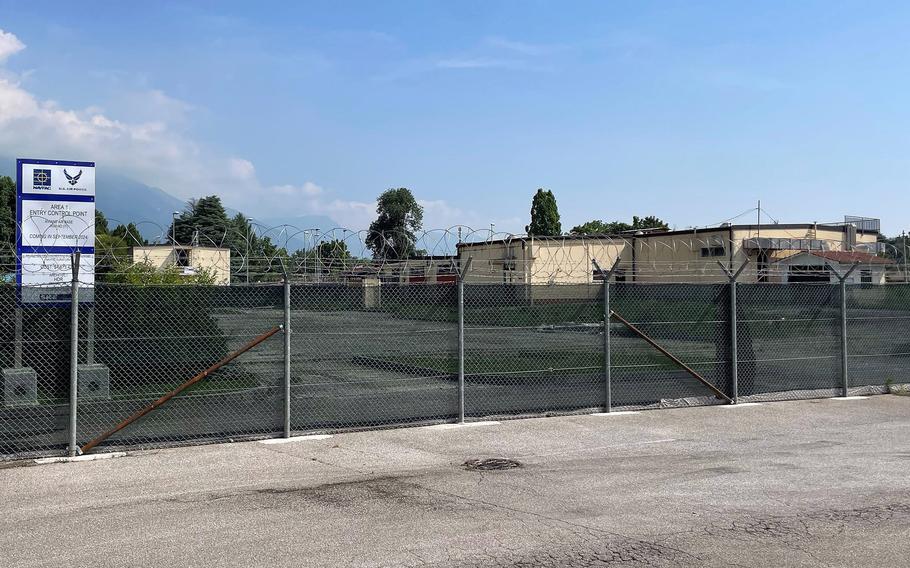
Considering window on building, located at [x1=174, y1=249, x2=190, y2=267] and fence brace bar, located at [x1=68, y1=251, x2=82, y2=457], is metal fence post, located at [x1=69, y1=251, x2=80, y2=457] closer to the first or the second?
fence brace bar, located at [x1=68, y1=251, x2=82, y2=457]

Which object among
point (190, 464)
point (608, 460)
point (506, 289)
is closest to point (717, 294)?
point (506, 289)

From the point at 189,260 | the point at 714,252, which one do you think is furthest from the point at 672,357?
the point at 714,252

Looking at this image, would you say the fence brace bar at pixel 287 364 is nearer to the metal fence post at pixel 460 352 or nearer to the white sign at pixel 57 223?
the metal fence post at pixel 460 352

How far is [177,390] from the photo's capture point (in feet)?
31.3

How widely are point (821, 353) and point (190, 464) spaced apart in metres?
11.0

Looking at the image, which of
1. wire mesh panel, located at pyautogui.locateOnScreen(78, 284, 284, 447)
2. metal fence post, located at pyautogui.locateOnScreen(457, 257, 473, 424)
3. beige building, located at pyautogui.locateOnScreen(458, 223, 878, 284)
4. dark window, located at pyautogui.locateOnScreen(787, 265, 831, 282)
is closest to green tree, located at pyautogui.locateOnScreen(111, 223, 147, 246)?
wire mesh panel, located at pyautogui.locateOnScreen(78, 284, 284, 447)

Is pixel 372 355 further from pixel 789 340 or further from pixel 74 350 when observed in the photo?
pixel 789 340

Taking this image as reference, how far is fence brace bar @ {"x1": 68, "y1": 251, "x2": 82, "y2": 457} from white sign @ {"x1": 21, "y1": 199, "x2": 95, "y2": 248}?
2.11 metres

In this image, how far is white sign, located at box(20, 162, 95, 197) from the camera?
10.6 meters

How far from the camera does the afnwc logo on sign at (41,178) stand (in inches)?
420

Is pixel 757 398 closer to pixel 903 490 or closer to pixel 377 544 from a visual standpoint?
pixel 903 490

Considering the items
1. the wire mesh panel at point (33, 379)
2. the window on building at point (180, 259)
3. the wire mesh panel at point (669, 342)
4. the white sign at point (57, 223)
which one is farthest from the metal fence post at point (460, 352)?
the window on building at point (180, 259)

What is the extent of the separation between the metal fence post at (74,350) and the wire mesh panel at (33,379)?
0.47 feet

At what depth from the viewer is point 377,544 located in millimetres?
5906
